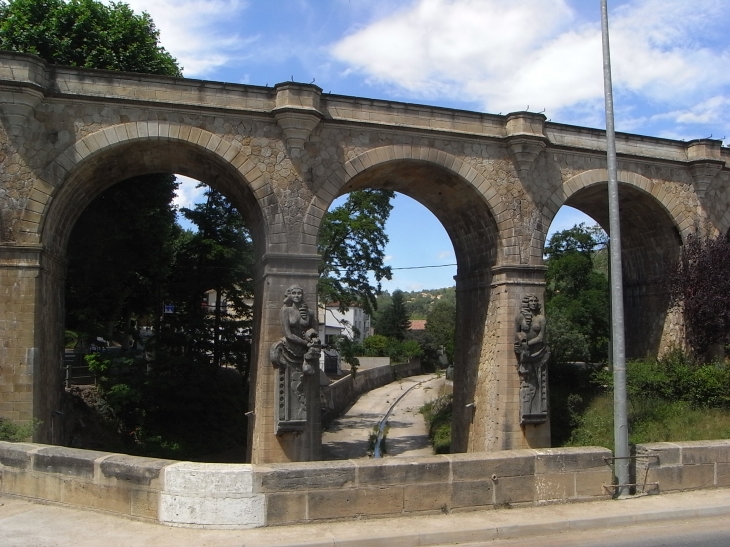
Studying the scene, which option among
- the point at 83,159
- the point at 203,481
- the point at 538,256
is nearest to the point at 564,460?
the point at 203,481

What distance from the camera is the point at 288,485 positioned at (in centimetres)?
634

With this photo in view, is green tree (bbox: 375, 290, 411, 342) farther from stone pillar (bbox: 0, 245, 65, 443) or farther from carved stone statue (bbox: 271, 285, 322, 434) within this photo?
stone pillar (bbox: 0, 245, 65, 443)

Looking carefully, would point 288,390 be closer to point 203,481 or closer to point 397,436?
point 203,481

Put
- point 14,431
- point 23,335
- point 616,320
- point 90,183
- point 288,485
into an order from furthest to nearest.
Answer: point 90,183 → point 23,335 → point 14,431 → point 616,320 → point 288,485

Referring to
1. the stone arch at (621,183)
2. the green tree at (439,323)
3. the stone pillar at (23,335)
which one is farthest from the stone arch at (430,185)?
the green tree at (439,323)

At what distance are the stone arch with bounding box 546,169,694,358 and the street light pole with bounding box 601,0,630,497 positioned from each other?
4.58 metres

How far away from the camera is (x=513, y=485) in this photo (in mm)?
7156

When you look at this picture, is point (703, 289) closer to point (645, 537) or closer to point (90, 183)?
point (645, 537)

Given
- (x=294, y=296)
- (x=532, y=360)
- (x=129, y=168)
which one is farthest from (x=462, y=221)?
(x=129, y=168)

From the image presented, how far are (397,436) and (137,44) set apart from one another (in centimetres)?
1453

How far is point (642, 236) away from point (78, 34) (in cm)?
1609

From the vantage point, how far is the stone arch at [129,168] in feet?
37.0

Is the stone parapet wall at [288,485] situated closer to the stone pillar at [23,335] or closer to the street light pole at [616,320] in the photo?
the street light pole at [616,320]

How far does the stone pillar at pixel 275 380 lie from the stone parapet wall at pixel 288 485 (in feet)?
16.1
